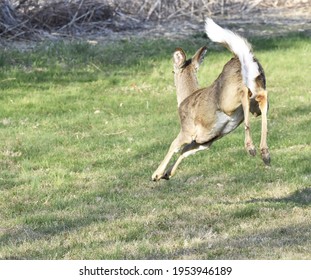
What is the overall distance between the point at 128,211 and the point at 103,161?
227cm

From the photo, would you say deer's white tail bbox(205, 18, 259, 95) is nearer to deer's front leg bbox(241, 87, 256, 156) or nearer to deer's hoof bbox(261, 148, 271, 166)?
deer's front leg bbox(241, 87, 256, 156)

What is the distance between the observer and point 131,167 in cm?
1067

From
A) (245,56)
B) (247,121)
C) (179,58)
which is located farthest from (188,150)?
(245,56)

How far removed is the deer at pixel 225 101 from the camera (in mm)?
7875

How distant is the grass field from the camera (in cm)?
768

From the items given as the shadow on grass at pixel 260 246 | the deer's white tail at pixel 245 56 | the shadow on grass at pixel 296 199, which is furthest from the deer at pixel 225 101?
the shadow on grass at pixel 296 199

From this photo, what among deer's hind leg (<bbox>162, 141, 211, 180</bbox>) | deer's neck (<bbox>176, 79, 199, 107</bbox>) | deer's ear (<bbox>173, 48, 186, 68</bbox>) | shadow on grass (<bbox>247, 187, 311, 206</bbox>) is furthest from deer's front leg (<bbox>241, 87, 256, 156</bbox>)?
deer's ear (<bbox>173, 48, 186, 68</bbox>)

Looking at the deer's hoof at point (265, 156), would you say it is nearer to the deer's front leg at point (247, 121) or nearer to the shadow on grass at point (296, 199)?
the deer's front leg at point (247, 121)

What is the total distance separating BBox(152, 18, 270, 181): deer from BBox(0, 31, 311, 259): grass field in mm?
602

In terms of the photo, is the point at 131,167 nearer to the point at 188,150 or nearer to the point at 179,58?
the point at 179,58

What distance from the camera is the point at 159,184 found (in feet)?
32.3

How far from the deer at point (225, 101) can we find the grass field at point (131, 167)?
0.60m

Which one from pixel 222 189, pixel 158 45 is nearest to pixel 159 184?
pixel 222 189

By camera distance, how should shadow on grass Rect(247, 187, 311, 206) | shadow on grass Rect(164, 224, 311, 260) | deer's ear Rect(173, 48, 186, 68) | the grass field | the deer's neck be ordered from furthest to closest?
deer's ear Rect(173, 48, 186, 68) < the deer's neck < shadow on grass Rect(247, 187, 311, 206) < the grass field < shadow on grass Rect(164, 224, 311, 260)
